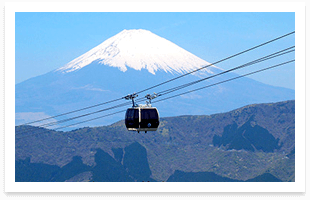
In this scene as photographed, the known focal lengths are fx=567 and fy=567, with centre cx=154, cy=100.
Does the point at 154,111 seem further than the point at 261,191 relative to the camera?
Yes
